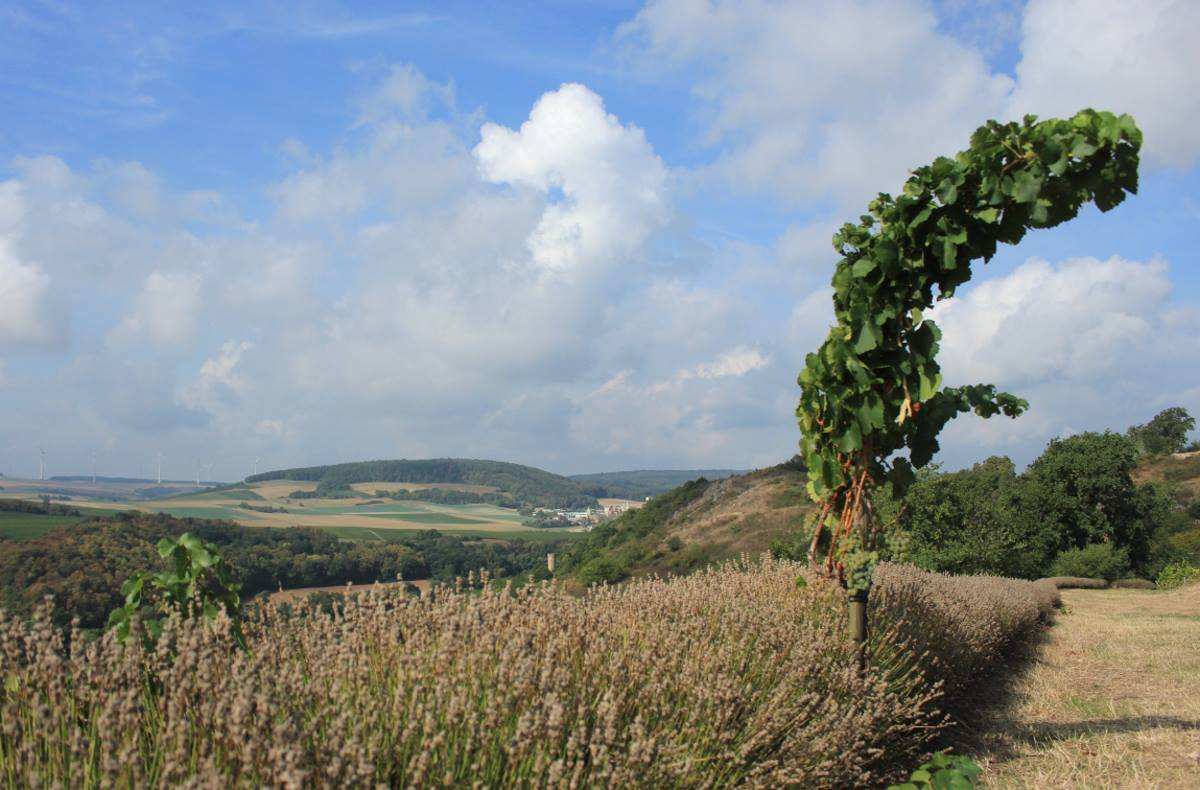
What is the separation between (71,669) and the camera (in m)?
2.59

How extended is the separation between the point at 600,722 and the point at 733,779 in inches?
23.5

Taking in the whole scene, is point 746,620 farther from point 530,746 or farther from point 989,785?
point 530,746

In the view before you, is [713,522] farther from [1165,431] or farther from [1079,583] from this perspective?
[1165,431]

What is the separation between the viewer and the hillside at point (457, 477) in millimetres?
88188

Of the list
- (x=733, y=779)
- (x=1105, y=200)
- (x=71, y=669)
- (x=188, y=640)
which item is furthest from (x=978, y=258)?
(x=71, y=669)

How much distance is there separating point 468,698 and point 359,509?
2877 inches

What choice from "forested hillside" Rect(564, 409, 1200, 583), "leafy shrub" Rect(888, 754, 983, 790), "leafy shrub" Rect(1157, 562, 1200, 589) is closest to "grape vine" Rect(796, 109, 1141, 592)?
"forested hillside" Rect(564, 409, 1200, 583)

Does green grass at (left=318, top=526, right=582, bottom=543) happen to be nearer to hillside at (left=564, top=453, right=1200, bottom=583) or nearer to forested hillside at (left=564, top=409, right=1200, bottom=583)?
hillside at (left=564, top=453, right=1200, bottom=583)

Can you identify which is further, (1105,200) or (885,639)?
(885,639)

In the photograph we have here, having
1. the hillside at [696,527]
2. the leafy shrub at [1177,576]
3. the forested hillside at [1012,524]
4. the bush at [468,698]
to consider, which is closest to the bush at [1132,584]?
the leafy shrub at [1177,576]

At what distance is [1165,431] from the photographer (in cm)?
6675

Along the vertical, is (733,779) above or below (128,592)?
below

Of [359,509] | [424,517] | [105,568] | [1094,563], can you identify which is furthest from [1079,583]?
[359,509]

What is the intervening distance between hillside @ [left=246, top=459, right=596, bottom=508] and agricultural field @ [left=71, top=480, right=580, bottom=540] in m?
2.27
